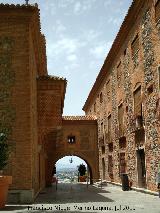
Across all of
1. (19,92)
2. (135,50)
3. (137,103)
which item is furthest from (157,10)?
(19,92)

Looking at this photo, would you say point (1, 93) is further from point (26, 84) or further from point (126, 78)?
point (126, 78)

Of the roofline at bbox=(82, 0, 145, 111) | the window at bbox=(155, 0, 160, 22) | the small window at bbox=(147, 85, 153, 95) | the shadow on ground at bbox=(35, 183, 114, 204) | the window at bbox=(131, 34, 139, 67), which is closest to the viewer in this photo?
the shadow on ground at bbox=(35, 183, 114, 204)

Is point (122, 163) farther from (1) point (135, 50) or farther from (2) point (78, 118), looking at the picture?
(2) point (78, 118)

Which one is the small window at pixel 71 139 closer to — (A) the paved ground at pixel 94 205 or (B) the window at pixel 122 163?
(B) the window at pixel 122 163

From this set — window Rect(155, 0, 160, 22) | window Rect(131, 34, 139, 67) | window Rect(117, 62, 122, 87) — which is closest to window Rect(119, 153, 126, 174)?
window Rect(117, 62, 122, 87)

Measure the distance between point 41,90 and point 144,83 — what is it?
484cm

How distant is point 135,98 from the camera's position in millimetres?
18359

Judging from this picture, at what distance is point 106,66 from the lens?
25.6 m

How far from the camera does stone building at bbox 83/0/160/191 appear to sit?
1522 centimetres

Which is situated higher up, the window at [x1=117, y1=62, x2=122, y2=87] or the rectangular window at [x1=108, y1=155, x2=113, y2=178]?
the window at [x1=117, y1=62, x2=122, y2=87]

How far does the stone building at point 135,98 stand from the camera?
15.2m

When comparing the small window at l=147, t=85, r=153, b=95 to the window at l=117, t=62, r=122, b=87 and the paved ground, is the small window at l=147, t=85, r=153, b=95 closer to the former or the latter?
the paved ground

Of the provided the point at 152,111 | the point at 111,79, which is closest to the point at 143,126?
the point at 152,111

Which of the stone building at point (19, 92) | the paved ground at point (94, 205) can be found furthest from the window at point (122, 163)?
the stone building at point (19, 92)
